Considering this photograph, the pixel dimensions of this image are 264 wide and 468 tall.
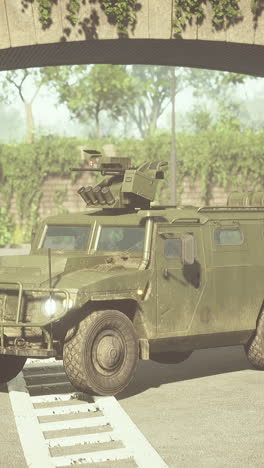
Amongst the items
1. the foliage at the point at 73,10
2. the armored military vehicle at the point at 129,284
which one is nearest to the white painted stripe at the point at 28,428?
the armored military vehicle at the point at 129,284

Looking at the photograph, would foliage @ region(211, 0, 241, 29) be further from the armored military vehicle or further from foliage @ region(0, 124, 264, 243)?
foliage @ region(0, 124, 264, 243)

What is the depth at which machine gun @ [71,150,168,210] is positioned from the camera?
10828mm

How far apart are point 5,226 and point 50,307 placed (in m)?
28.5

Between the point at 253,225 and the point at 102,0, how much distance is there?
14.0 ft

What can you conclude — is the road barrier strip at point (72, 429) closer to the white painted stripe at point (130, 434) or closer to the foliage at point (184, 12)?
the white painted stripe at point (130, 434)

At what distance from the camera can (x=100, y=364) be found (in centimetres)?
948

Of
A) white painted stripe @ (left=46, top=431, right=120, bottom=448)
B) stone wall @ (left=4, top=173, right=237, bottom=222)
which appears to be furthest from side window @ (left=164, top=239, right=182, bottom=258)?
stone wall @ (left=4, top=173, right=237, bottom=222)

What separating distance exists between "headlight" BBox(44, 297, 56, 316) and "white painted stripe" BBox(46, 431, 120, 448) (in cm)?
179

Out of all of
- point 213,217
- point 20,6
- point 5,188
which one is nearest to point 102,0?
point 20,6

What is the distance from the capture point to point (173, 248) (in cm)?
1042

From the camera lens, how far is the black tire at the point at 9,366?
10.5m

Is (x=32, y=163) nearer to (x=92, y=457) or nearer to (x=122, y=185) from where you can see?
Answer: (x=122, y=185)

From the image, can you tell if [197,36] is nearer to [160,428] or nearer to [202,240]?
[202,240]

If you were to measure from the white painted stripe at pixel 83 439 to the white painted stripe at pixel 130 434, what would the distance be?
0.09m
